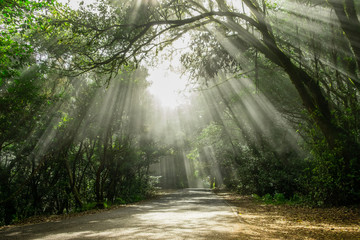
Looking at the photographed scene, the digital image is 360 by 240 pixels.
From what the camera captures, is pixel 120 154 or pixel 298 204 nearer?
pixel 298 204

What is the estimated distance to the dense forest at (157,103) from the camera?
7508 mm

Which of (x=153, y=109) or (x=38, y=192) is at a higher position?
(x=153, y=109)

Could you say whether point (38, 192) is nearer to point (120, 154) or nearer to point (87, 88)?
point (120, 154)

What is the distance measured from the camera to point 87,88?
15312mm

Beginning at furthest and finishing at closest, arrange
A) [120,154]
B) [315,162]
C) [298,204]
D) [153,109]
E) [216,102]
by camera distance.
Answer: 1. [216,102]
2. [153,109]
3. [120,154]
4. [298,204]
5. [315,162]

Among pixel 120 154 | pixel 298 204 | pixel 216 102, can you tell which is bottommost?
pixel 298 204

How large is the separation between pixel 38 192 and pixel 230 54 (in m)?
14.8

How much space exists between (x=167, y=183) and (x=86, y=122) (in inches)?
1669

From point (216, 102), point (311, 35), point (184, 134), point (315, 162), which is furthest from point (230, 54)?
point (184, 134)

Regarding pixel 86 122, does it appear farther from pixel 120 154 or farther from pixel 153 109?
pixel 153 109

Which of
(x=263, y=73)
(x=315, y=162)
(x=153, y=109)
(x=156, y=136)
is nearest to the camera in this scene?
(x=315, y=162)

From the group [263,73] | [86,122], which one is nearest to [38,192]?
[86,122]

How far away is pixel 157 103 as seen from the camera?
21.3 metres

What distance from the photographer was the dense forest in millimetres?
7508
